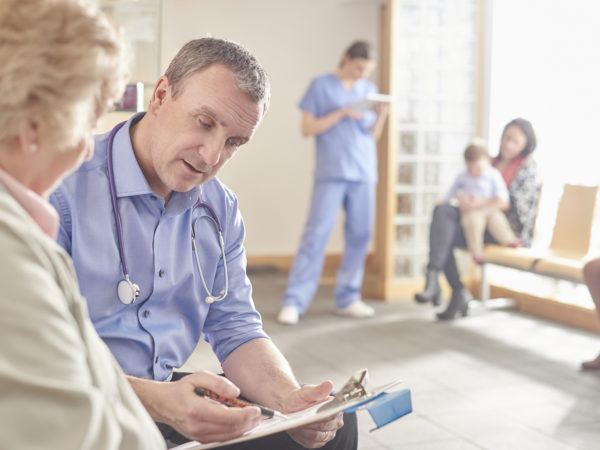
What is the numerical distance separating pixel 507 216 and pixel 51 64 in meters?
3.81

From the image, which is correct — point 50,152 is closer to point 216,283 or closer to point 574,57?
point 216,283

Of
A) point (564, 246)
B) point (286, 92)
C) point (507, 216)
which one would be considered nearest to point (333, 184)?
point (507, 216)

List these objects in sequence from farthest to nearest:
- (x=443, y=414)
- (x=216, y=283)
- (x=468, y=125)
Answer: (x=468, y=125), (x=443, y=414), (x=216, y=283)

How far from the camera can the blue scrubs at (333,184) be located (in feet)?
13.3

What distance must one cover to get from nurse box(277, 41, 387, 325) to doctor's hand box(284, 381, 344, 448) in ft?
9.13

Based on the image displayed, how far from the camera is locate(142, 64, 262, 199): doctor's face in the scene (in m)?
1.17

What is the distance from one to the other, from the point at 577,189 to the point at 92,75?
3647 millimetres

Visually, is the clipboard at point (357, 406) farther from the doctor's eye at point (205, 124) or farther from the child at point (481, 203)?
the child at point (481, 203)

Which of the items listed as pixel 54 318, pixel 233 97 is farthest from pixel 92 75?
pixel 233 97

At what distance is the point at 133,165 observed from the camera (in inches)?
46.4

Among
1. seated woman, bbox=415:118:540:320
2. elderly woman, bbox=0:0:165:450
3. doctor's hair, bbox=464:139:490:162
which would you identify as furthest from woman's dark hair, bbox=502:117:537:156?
elderly woman, bbox=0:0:165:450

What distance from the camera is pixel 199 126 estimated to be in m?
1.19

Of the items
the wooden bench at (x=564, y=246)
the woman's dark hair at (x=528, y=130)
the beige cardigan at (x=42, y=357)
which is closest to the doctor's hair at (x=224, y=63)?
the beige cardigan at (x=42, y=357)

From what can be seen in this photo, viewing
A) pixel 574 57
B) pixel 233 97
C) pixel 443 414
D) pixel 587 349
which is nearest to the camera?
pixel 233 97
